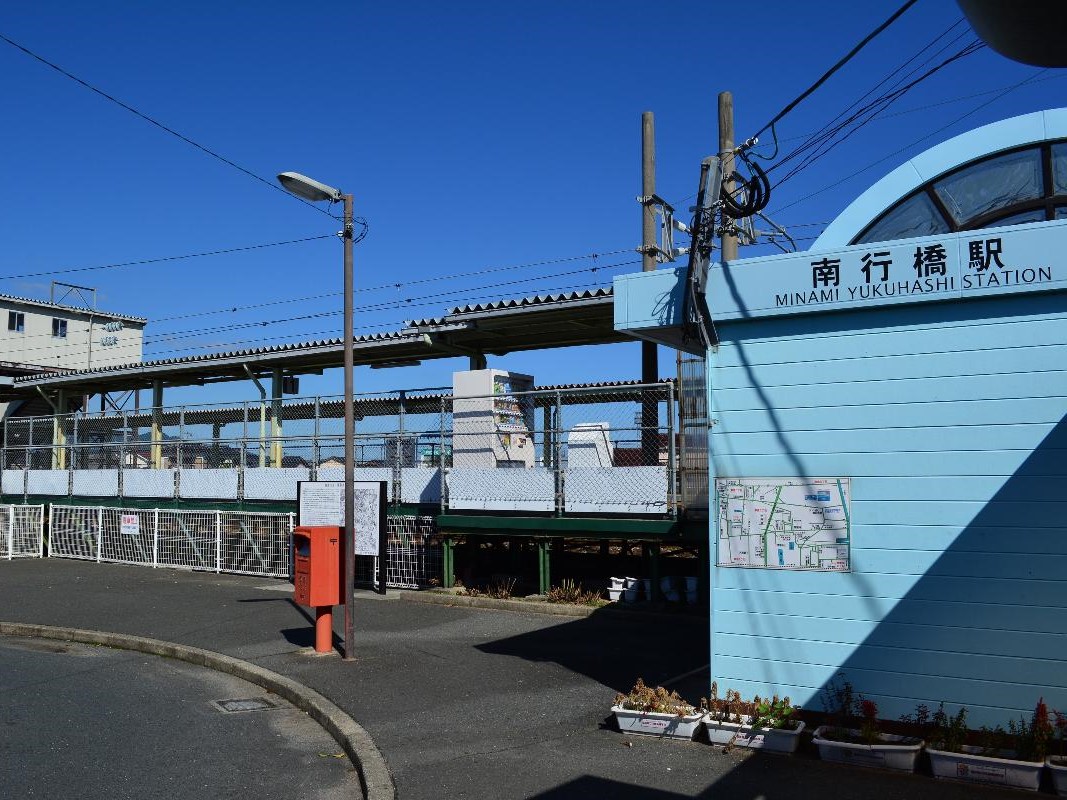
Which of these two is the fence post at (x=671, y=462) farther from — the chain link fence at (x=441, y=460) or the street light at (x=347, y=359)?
the street light at (x=347, y=359)

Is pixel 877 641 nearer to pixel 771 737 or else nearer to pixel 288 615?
pixel 771 737

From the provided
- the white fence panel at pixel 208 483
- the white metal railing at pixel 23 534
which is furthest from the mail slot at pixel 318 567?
the white metal railing at pixel 23 534

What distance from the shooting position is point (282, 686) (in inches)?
364

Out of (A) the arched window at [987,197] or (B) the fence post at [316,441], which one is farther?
(B) the fence post at [316,441]

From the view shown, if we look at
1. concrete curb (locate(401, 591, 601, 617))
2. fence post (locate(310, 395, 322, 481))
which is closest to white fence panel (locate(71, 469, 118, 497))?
fence post (locate(310, 395, 322, 481))

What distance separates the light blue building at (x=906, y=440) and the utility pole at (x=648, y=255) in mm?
5401

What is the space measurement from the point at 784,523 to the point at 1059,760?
2418 mm

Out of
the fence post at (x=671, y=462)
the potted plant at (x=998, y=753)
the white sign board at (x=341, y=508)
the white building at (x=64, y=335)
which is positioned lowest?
the potted plant at (x=998, y=753)

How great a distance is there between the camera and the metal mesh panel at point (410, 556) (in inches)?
620

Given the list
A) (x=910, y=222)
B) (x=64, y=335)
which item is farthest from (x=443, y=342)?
(x=64, y=335)

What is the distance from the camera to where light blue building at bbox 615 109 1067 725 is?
6.52 meters

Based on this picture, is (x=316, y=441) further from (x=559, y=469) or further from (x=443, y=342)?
(x=559, y=469)

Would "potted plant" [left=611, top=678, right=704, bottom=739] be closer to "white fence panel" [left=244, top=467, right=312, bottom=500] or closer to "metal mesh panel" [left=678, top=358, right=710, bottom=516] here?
"metal mesh panel" [left=678, top=358, right=710, bottom=516]

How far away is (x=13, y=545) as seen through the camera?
880 inches
